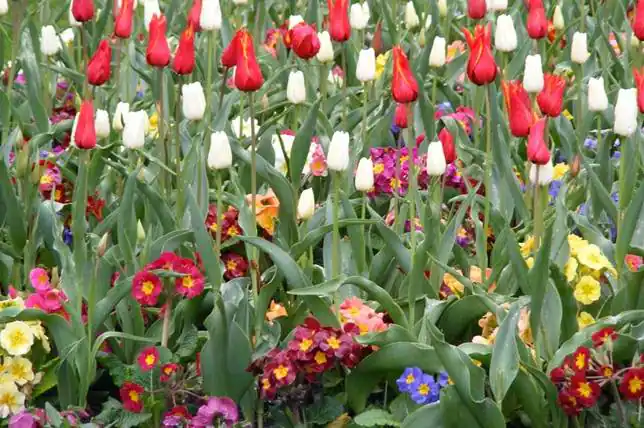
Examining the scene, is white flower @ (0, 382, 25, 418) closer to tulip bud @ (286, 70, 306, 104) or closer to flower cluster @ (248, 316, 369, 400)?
flower cluster @ (248, 316, 369, 400)

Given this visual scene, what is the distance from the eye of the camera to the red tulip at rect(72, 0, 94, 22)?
148 inches

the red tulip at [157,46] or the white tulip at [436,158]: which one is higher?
the red tulip at [157,46]

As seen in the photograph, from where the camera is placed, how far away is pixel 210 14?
143 inches

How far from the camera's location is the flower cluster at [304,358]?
9.47 ft

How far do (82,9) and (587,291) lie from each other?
1596mm

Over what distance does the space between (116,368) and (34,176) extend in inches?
25.7

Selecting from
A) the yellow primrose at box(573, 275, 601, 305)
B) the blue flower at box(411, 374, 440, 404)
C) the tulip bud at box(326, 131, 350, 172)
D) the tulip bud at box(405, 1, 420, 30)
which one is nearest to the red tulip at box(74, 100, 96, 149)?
the tulip bud at box(326, 131, 350, 172)

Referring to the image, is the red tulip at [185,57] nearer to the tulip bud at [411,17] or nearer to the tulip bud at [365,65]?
the tulip bud at [365,65]

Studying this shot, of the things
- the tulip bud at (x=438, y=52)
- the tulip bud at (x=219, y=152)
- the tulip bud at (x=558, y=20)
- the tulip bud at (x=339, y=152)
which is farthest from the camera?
the tulip bud at (x=558, y=20)

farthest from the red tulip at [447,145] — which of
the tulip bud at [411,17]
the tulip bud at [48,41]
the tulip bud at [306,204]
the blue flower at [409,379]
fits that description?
the tulip bud at [411,17]

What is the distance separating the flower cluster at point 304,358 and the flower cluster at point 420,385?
0.13 metres

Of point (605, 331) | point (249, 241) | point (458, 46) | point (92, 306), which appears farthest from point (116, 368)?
point (458, 46)

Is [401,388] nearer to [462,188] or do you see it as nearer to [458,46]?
[462,188]

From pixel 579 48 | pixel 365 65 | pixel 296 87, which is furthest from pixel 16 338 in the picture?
pixel 579 48
